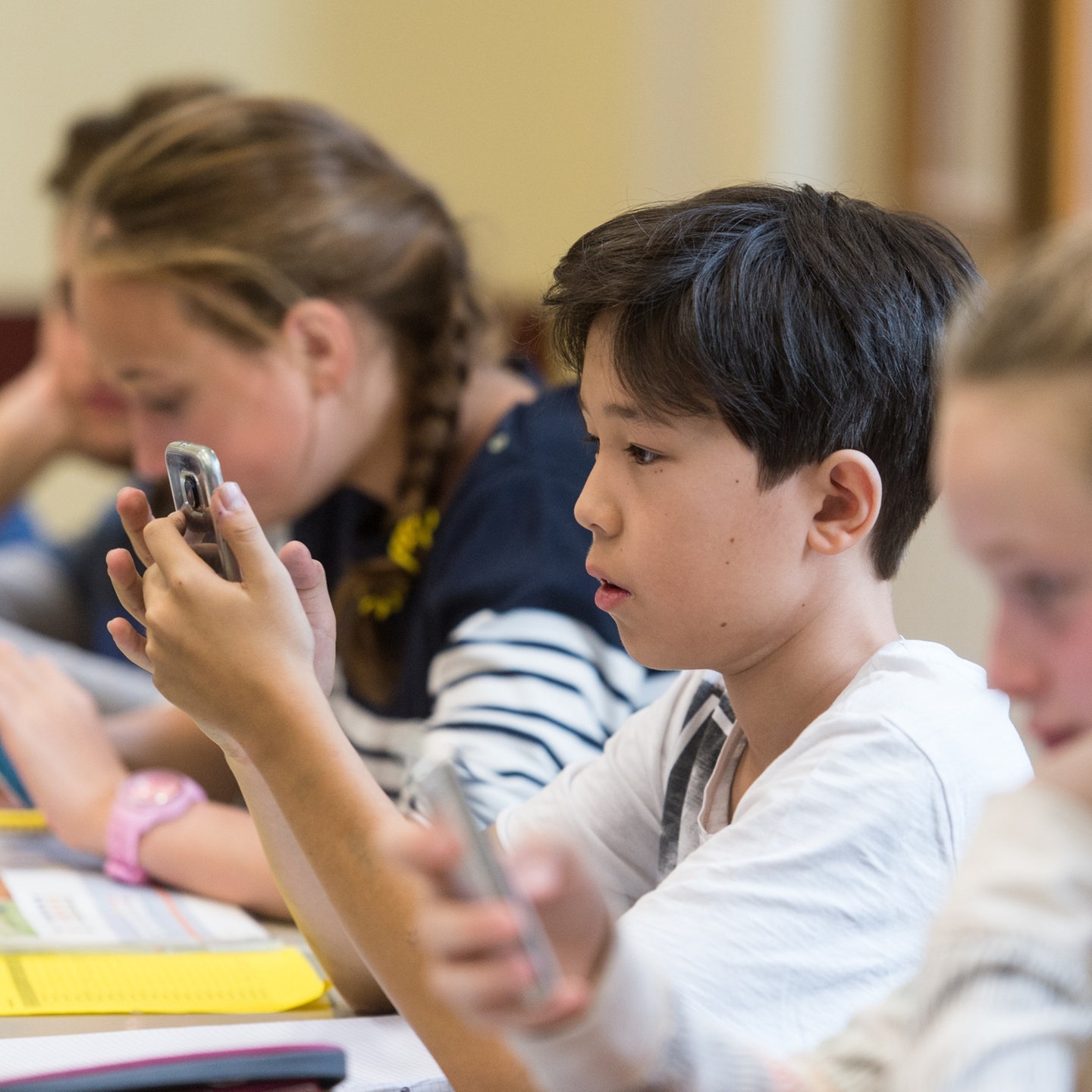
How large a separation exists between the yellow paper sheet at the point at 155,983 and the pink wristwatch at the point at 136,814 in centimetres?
17

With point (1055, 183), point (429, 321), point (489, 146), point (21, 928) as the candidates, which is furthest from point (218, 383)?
point (489, 146)

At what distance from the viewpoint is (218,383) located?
118cm

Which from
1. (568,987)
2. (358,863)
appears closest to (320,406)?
(358,863)

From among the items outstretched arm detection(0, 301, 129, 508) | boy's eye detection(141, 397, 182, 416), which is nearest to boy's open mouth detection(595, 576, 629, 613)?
boy's eye detection(141, 397, 182, 416)

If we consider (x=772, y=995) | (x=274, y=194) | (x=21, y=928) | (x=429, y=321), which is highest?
(x=274, y=194)

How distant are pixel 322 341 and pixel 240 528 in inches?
21.8

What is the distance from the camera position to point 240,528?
663mm

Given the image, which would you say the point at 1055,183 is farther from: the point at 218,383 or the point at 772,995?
the point at 772,995

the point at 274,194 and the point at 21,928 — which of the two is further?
the point at 274,194

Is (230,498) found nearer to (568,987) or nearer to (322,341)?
(568,987)

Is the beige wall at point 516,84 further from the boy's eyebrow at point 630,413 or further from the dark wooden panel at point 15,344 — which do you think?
the boy's eyebrow at point 630,413

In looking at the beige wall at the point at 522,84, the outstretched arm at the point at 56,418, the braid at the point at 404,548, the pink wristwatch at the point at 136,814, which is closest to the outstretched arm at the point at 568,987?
the pink wristwatch at the point at 136,814

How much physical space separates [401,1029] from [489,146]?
2.53 metres

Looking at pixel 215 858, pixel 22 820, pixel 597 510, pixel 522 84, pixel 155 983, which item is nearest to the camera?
pixel 597 510
